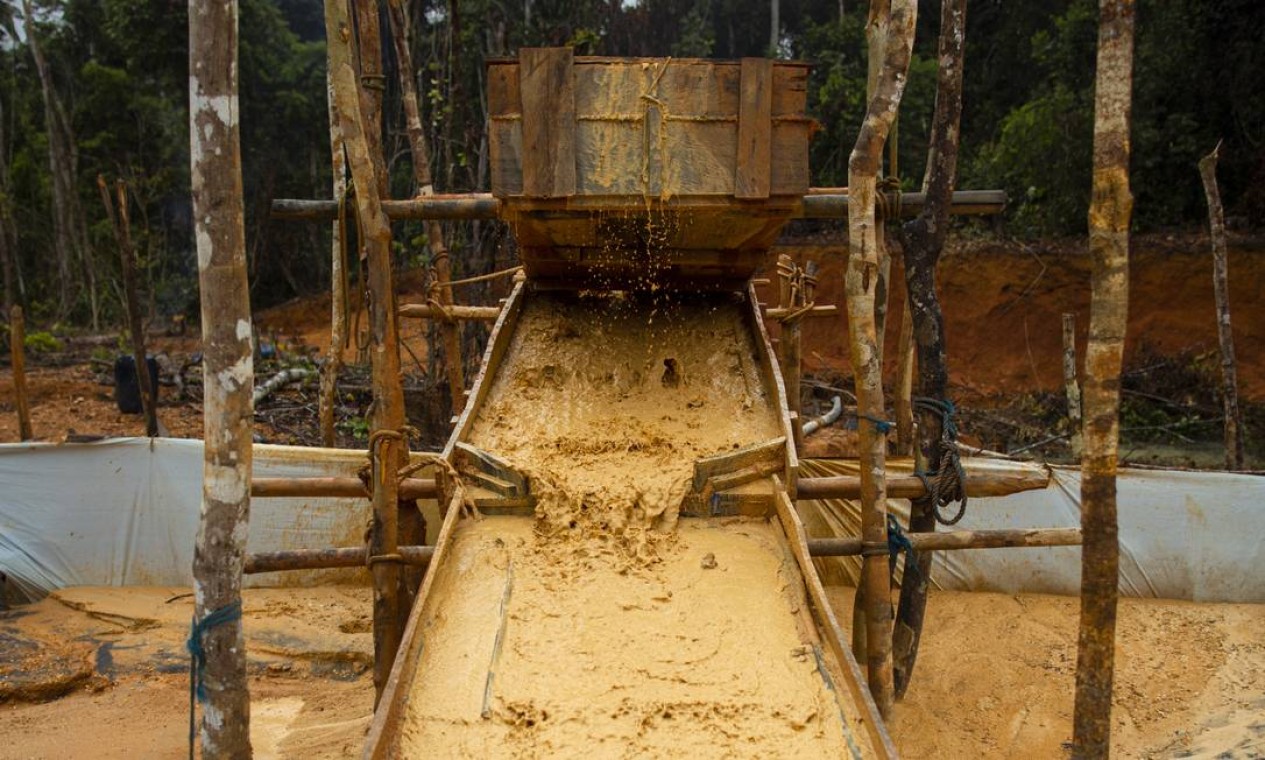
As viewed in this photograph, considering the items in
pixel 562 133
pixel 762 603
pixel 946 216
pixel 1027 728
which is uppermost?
pixel 562 133

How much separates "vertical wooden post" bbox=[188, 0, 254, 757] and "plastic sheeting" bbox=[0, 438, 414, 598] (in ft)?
13.2

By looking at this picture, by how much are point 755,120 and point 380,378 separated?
1904 millimetres

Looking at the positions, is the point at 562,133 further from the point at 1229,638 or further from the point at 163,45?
the point at 163,45

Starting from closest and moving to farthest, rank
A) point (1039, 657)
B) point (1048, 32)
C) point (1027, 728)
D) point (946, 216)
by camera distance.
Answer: point (946, 216) → point (1027, 728) → point (1039, 657) → point (1048, 32)

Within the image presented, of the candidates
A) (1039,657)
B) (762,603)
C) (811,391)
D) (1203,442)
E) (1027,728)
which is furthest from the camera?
(811,391)

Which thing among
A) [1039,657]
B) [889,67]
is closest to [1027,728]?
[1039,657]

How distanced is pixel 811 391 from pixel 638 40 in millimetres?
10177

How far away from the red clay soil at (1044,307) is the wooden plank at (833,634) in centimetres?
1050

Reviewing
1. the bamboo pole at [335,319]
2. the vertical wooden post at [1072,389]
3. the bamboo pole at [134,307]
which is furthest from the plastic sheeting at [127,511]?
the vertical wooden post at [1072,389]

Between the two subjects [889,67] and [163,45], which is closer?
[889,67]

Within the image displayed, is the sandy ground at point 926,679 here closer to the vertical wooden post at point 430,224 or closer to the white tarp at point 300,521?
the white tarp at point 300,521

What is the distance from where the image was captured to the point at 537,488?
4027 mm

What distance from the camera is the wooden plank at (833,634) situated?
2.91 metres

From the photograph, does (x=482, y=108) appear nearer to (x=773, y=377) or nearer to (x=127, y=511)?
(x=127, y=511)
